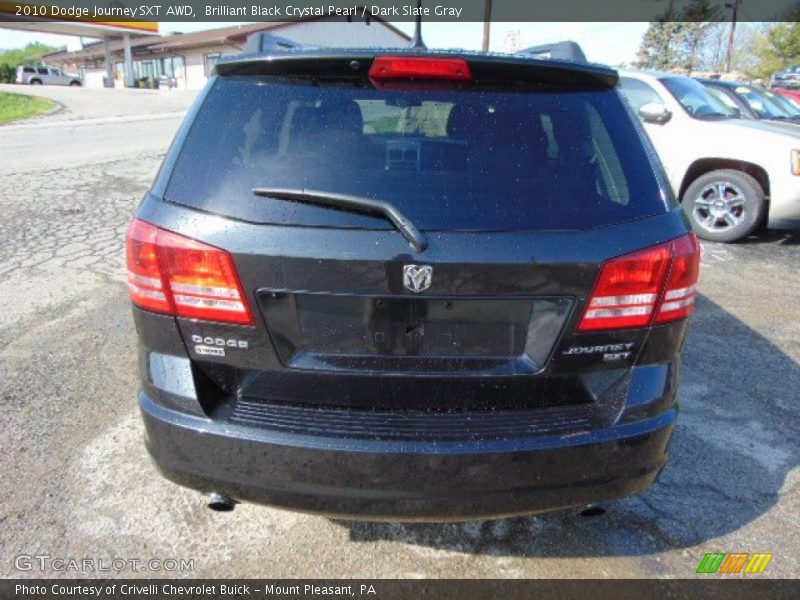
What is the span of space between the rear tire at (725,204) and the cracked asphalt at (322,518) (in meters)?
2.26

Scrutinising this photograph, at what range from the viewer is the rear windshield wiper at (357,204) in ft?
5.48

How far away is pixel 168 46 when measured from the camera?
45000mm

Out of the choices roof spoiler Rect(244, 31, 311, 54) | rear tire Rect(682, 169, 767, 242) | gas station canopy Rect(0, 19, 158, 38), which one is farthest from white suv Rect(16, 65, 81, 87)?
roof spoiler Rect(244, 31, 311, 54)

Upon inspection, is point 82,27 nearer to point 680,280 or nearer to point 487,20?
point 487,20

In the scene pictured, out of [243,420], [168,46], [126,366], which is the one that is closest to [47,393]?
[126,366]

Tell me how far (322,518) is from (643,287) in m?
1.51

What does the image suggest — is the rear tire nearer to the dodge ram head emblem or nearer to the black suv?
the black suv

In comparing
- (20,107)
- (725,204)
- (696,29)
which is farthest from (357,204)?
(696,29)

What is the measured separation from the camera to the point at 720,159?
22.2 feet

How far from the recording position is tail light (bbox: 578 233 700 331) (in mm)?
1759

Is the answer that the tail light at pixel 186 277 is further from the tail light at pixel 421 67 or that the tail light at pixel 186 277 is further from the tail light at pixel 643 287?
the tail light at pixel 643 287

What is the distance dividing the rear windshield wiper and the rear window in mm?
21
